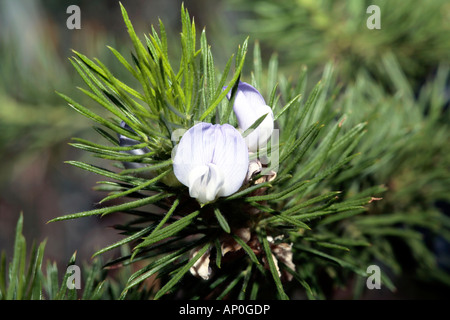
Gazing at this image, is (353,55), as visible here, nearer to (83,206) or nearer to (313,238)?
(313,238)

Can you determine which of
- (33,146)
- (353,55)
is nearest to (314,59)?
(353,55)

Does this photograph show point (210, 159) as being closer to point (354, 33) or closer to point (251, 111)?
point (251, 111)

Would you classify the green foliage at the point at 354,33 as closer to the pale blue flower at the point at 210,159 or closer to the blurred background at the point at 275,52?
the blurred background at the point at 275,52

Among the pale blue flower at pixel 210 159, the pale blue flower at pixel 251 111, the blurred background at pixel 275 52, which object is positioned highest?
the blurred background at pixel 275 52

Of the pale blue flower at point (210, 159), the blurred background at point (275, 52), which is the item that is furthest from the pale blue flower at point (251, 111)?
the blurred background at point (275, 52)

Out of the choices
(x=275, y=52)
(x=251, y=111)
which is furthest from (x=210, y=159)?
(x=275, y=52)

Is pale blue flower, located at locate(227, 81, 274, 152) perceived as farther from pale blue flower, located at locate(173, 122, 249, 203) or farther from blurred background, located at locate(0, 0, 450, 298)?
blurred background, located at locate(0, 0, 450, 298)
